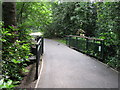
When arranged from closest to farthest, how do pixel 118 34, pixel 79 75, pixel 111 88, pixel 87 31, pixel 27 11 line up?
1. pixel 111 88
2. pixel 79 75
3. pixel 118 34
4. pixel 27 11
5. pixel 87 31

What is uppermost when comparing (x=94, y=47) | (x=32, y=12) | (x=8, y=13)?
(x=32, y=12)

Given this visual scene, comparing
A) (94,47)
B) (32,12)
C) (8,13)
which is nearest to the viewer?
(8,13)

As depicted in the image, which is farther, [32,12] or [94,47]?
[32,12]

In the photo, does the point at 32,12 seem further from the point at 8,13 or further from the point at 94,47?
the point at 94,47

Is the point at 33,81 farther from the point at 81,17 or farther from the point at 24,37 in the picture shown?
the point at 81,17

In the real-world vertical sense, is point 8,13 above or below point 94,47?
above

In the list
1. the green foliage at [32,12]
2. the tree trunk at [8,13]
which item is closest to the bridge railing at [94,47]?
the green foliage at [32,12]

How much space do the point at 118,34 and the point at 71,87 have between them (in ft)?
9.62

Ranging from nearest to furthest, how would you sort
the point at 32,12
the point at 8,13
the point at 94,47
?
the point at 8,13 → the point at 94,47 → the point at 32,12

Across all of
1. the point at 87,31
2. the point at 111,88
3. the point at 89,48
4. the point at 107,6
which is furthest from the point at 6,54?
the point at 87,31

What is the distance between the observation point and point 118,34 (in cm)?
461

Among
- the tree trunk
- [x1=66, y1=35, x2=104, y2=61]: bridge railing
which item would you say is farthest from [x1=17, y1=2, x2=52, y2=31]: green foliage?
[x1=66, y1=35, x2=104, y2=61]: bridge railing

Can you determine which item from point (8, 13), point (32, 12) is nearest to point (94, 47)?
point (32, 12)

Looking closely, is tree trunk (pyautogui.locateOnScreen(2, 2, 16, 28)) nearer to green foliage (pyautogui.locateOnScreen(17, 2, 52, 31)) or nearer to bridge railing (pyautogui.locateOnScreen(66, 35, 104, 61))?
green foliage (pyautogui.locateOnScreen(17, 2, 52, 31))
